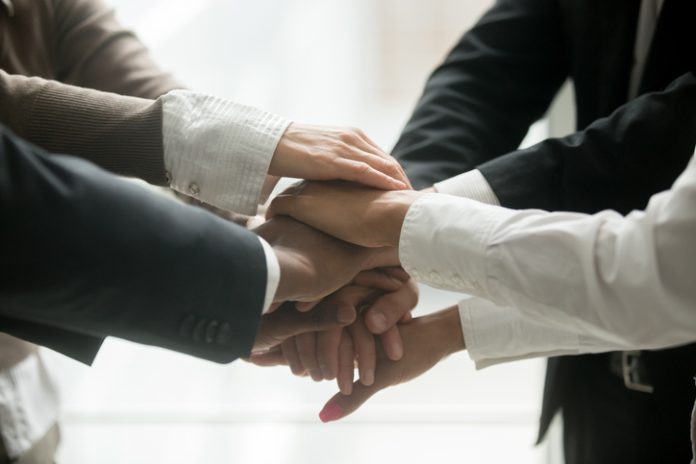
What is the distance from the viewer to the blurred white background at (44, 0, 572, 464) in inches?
102

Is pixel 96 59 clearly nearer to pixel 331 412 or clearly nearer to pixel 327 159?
pixel 327 159

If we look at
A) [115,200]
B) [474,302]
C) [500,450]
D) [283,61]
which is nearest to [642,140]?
[474,302]

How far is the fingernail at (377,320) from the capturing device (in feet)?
4.63

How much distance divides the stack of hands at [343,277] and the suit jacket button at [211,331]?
15 centimetres

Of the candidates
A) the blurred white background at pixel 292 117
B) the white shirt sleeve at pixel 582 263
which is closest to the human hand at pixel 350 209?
the white shirt sleeve at pixel 582 263

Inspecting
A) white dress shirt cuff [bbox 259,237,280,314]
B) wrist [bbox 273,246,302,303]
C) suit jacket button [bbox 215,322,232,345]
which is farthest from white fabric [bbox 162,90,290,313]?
suit jacket button [bbox 215,322,232,345]

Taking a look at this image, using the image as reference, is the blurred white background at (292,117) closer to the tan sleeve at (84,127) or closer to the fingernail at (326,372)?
the fingernail at (326,372)

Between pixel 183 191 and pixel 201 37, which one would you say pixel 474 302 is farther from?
pixel 201 37

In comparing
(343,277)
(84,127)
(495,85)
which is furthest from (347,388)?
(495,85)

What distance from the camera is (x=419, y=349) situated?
1436 millimetres

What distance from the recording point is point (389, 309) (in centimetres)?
142

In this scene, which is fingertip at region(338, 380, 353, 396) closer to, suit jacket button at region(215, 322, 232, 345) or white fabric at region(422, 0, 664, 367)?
white fabric at region(422, 0, 664, 367)

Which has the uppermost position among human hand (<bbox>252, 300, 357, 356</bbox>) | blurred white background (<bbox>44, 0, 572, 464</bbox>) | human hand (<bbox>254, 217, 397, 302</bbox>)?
human hand (<bbox>254, 217, 397, 302</bbox>)

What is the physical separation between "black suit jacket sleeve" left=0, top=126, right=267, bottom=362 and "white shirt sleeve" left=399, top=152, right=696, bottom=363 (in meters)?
0.25
